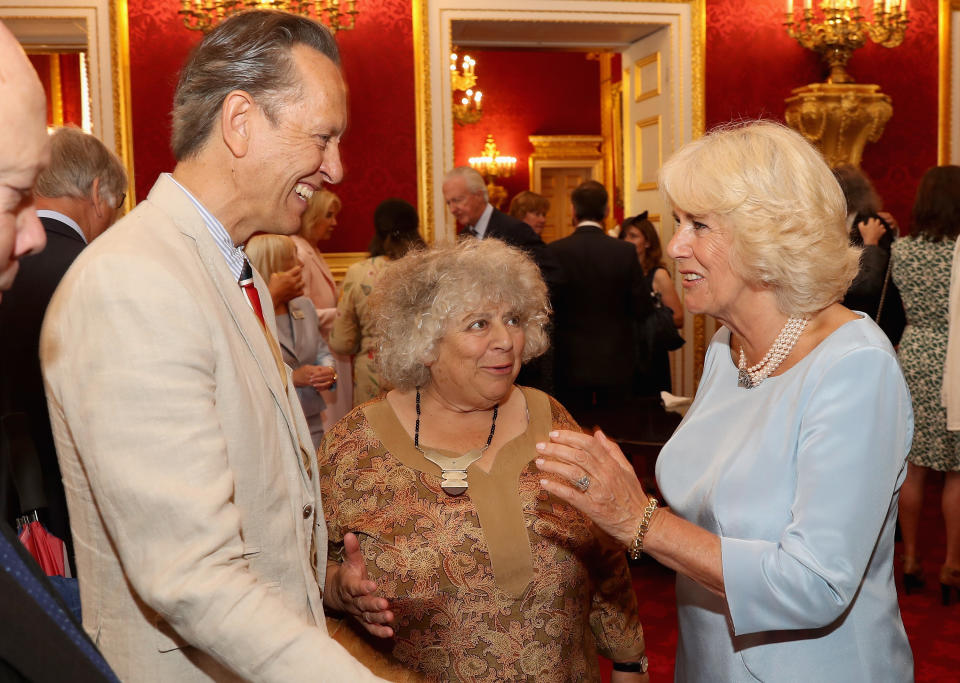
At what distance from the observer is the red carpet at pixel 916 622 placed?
354cm

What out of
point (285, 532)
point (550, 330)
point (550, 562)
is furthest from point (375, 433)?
point (550, 330)

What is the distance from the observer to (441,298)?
230 cm

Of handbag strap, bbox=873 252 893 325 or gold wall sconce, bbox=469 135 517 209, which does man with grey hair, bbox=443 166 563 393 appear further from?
gold wall sconce, bbox=469 135 517 209

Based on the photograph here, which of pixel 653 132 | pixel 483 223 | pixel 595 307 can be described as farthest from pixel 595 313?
pixel 653 132

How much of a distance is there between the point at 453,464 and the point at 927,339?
3.21 metres

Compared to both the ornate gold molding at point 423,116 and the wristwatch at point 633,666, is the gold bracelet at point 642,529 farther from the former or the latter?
the ornate gold molding at point 423,116

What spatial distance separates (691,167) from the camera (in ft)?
5.68

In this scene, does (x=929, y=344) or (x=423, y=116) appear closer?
(x=929, y=344)

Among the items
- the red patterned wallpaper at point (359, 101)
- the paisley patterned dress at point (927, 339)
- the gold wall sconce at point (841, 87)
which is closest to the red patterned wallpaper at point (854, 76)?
the gold wall sconce at point (841, 87)

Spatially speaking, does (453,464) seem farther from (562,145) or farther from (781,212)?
(562,145)

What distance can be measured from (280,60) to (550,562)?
1.19m

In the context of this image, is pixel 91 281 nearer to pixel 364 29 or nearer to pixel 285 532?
pixel 285 532

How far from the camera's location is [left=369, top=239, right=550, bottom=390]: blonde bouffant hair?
2.28m

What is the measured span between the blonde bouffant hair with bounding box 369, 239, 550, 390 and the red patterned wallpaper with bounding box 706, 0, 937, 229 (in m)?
5.35
